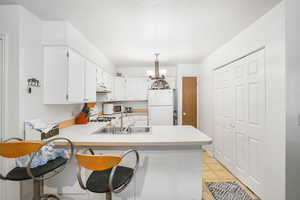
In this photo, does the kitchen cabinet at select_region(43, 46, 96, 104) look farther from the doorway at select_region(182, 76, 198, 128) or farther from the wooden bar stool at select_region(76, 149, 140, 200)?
the doorway at select_region(182, 76, 198, 128)

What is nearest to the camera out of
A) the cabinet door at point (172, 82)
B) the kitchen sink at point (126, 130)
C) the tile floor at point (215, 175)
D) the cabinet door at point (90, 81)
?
the tile floor at point (215, 175)

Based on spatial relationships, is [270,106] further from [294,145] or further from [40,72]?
[40,72]

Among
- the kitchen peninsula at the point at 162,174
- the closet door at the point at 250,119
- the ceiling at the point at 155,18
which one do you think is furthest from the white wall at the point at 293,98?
the closet door at the point at 250,119

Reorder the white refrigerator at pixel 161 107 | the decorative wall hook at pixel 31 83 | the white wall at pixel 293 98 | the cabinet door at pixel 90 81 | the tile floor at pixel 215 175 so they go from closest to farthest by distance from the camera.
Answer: the white wall at pixel 293 98, the decorative wall hook at pixel 31 83, the tile floor at pixel 215 175, the cabinet door at pixel 90 81, the white refrigerator at pixel 161 107

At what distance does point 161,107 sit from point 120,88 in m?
1.36

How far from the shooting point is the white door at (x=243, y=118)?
2.23 metres

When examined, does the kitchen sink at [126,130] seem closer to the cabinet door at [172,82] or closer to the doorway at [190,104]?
the doorway at [190,104]

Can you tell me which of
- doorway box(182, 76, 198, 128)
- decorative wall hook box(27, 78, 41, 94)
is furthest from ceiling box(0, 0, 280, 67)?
doorway box(182, 76, 198, 128)

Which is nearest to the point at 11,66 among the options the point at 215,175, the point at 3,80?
the point at 3,80

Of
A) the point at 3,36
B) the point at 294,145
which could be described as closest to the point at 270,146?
the point at 294,145

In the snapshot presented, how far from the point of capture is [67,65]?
2166 millimetres

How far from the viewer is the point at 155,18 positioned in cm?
212

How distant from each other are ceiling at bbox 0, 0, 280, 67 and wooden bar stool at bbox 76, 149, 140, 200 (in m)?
1.63

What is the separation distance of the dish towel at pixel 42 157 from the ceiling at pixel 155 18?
1594 millimetres
